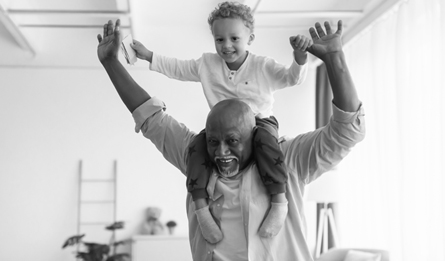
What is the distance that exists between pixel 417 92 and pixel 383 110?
2.77 ft

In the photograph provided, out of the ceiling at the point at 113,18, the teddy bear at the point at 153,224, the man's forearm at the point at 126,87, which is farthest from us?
the teddy bear at the point at 153,224

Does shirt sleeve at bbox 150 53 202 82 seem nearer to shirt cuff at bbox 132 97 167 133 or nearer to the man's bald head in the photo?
shirt cuff at bbox 132 97 167 133

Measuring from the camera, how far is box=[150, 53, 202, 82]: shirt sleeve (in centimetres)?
306

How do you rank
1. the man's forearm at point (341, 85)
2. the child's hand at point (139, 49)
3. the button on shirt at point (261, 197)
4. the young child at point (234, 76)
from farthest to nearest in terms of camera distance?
1. the child's hand at point (139, 49)
2. the young child at point (234, 76)
3. the button on shirt at point (261, 197)
4. the man's forearm at point (341, 85)

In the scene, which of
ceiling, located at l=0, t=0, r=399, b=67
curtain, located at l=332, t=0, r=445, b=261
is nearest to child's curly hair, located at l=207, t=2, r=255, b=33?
curtain, located at l=332, t=0, r=445, b=261

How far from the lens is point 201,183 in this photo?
2037 millimetres

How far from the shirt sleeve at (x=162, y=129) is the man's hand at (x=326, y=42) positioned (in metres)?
0.62

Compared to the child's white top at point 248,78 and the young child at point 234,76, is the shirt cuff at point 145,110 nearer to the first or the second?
the young child at point 234,76

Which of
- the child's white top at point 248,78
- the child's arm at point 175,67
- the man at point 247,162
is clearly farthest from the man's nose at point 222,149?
the child's arm at point 175,67

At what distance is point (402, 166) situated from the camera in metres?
5.71

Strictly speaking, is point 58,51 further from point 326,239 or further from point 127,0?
point 326,239

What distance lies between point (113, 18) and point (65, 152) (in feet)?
8.02

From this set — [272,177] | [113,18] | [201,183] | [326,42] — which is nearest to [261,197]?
[272,177]

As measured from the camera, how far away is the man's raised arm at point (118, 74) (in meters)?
2.14
